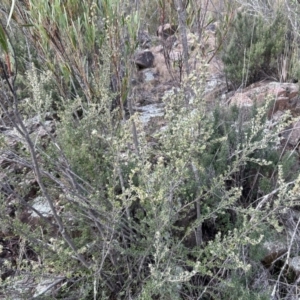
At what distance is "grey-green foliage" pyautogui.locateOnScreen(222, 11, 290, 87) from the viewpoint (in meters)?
3.77

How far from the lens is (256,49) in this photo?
12.3ft

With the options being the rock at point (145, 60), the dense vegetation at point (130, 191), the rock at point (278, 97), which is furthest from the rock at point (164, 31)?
the rock at point (145, 60)

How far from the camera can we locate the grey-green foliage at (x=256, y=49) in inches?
148

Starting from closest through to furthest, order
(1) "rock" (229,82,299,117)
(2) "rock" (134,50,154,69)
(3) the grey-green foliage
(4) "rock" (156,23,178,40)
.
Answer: (4) "rock" (156,23,178,40) < (1) "rock" (229,82,299,117) < (3) the grey-green foliage < (2) "rock" (134,50,154,69)

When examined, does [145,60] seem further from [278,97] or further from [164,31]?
[278,97]

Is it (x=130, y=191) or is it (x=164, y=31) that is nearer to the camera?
(x=130, y=191)

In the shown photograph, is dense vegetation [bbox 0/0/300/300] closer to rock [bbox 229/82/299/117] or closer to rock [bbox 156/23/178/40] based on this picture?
rock [bbox 156/23/178/40]

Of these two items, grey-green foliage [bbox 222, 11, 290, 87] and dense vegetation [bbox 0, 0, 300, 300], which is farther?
grey-green foliage [bbox 222, 11, 290, 87]

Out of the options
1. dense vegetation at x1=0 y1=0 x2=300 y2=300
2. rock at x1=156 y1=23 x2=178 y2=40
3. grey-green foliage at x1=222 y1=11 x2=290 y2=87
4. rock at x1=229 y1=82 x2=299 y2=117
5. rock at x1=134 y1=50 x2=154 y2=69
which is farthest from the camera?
rock at x1=134 y1=50 x2=154 y2=69

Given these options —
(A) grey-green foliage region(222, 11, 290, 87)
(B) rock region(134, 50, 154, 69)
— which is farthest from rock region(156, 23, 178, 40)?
(B) rock region(134, 50, 154, 69)

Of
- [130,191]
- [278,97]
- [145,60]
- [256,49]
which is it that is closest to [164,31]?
[278,97]

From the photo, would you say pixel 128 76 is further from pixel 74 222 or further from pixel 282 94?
pixel 282 94

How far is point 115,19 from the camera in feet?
5.40

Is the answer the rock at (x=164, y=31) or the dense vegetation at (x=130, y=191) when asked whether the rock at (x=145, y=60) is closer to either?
the rock at (x=164, y=31)
